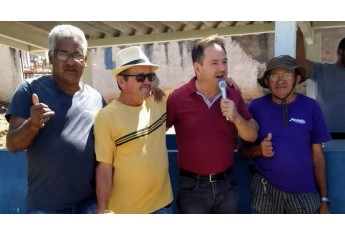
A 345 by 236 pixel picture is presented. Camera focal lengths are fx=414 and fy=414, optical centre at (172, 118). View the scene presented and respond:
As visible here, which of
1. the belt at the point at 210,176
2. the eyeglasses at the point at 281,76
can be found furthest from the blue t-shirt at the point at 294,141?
the belt at the point at 210,176

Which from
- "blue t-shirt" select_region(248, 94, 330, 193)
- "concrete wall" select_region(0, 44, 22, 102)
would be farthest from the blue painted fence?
"concrete wall" select_region(0, 44, 22, 102)

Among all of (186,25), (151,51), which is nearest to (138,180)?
(186,25)

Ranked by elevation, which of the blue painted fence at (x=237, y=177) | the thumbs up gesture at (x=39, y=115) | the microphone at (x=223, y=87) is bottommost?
the blue painted fence at (x=237, y=177)

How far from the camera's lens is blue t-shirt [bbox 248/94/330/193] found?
2754 mm

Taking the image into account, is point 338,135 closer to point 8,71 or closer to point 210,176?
point 210,176

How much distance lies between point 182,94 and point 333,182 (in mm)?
1396

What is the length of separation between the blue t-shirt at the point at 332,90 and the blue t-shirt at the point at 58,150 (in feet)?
8.17

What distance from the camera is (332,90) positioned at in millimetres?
4082

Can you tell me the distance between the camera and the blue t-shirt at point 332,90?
13.3ft

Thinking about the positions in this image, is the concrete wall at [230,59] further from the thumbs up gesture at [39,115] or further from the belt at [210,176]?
the thumbs up gesture at [39,115]

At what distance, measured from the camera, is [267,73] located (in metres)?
2.92

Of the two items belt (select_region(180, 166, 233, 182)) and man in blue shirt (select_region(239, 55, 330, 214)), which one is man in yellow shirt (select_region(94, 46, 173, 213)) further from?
man in blue shirt (select_region(239, 55, 330, 214))

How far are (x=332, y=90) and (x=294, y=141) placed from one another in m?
1.59

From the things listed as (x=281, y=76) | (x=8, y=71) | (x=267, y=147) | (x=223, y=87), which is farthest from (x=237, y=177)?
(x=8, y=71)
